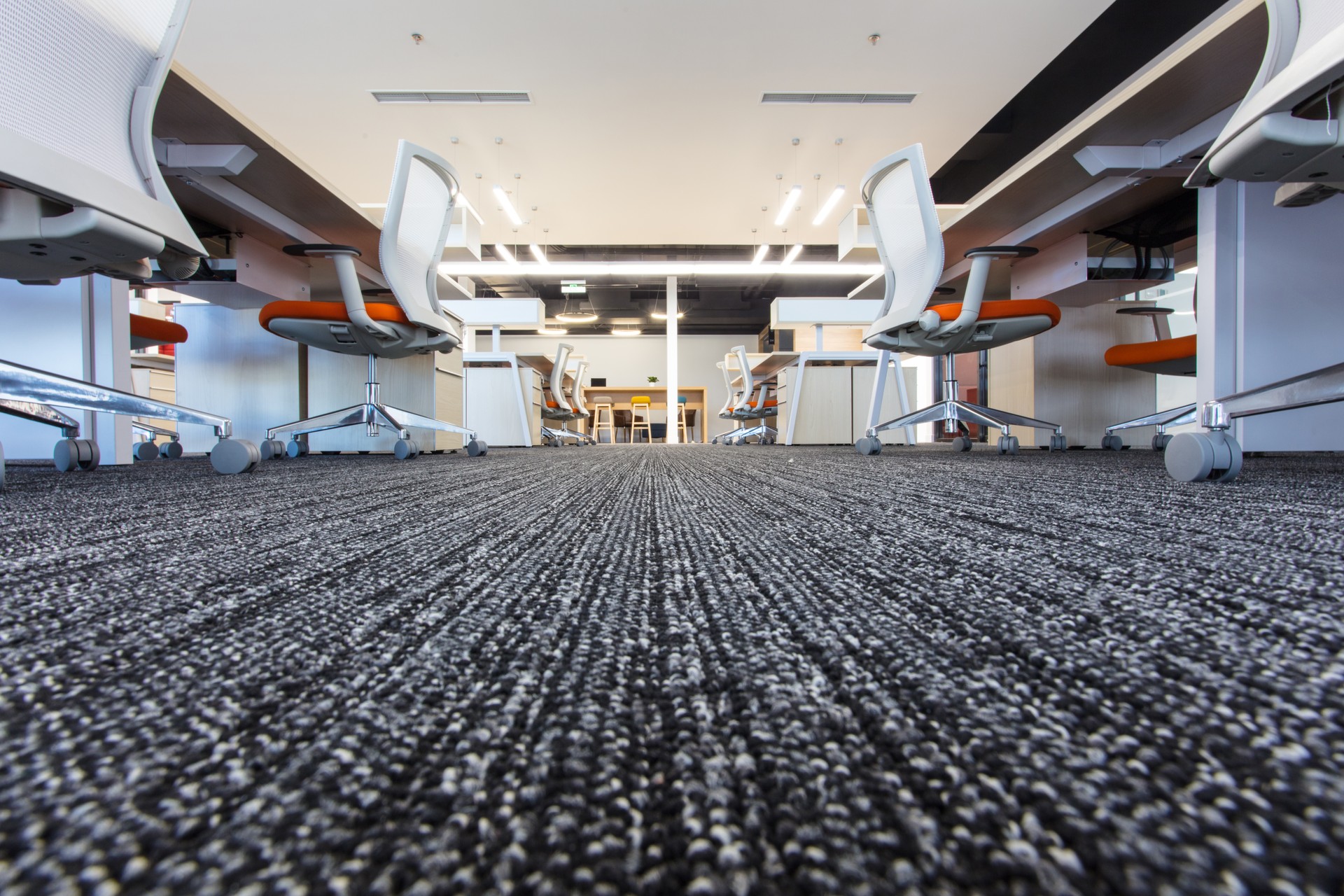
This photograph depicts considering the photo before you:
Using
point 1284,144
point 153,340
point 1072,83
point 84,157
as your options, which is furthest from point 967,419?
point 1072,83

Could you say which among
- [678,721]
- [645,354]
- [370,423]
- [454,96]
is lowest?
[678,721]

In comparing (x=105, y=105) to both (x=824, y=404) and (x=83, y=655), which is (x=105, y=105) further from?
(x=824, y=404)

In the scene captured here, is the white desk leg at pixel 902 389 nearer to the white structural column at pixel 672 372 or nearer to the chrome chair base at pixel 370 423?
the chrome chair base at pixel 370 423

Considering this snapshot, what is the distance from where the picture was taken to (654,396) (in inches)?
365

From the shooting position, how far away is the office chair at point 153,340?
183cm

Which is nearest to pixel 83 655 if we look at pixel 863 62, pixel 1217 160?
pixel 1217 160

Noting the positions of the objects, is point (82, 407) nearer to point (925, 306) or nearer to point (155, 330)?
point (155, 330)

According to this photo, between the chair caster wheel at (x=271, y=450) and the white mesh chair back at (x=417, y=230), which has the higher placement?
the white mesh chair back at (x=417, y=230)

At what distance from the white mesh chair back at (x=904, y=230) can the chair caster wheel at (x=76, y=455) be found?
2.18 metres

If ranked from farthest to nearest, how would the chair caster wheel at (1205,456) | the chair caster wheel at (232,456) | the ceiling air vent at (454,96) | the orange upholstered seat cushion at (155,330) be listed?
the ceiling air vent at (454,96) → the orange upholstered seat cushion at (155,330) → the chair caster wheel at (232,456) → the chair caster wheel at (1205,456)

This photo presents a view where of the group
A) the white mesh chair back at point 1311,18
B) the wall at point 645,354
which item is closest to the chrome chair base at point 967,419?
the white mesh chair back at point 1311,18

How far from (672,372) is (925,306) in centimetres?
530

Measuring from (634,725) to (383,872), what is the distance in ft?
0.22

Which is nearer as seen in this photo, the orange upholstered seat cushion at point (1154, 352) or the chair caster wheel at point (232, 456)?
the chair caster wheel at point (232, 456)
